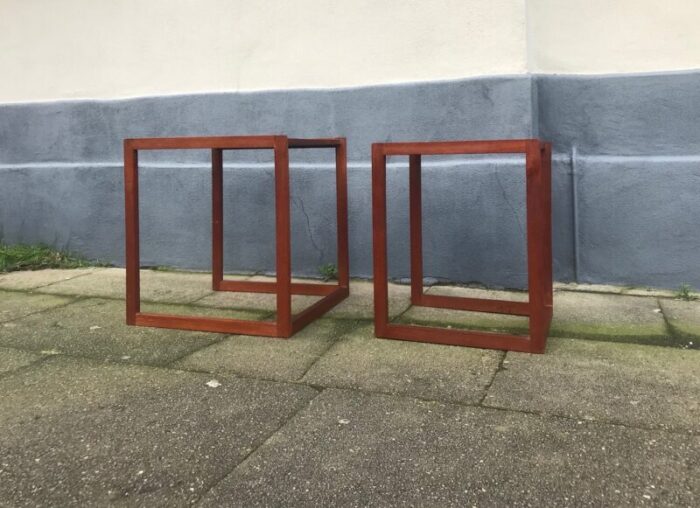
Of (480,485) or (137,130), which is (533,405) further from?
(137,130)

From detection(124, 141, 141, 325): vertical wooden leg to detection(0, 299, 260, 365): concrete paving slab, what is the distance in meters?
0.13

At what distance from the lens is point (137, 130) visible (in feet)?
15.1

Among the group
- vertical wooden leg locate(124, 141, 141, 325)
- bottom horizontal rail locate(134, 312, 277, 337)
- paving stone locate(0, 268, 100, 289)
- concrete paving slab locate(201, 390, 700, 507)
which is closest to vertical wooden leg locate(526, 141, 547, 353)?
concrete paving slab locate(201, 390, 700, 507)

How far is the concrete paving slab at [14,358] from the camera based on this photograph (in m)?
2.60

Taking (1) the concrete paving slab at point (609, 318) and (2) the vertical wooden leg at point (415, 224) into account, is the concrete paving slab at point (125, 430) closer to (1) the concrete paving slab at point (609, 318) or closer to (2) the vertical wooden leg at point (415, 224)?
(2) the vertical wooden leg at point (415, 224)

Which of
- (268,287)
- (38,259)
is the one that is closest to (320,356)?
(268,287)

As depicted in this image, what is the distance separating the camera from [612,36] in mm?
3672

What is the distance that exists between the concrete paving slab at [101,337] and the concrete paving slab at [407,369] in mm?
702

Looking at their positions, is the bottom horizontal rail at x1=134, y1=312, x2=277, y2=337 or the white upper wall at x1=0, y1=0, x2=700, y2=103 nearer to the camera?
the bottom horizontal rail at x1=134, y1=312, x2=277, y2=337

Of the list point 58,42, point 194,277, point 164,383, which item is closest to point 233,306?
point 194,277

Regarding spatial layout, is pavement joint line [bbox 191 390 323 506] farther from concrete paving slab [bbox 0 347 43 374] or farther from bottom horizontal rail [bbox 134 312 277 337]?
concrete paving slab [bbox 0 347 43 374]

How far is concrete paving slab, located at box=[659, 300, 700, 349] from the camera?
2.83 m

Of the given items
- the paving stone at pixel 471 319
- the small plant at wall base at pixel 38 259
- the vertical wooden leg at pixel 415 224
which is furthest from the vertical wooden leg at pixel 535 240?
the small plant at wall base at pixel 38 259

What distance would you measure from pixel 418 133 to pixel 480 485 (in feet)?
8.69
